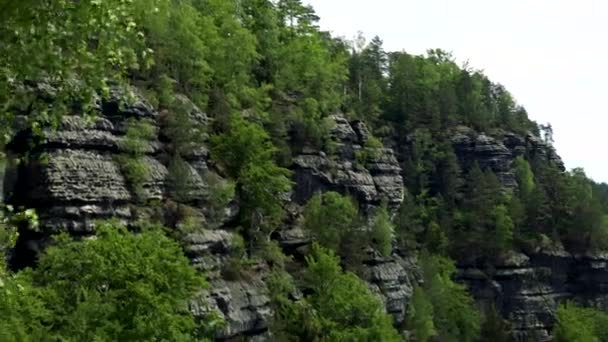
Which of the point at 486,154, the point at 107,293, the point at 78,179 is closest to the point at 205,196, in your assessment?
the point at 78,179

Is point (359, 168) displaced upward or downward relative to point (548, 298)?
upward

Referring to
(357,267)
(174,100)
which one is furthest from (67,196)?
(357,267)

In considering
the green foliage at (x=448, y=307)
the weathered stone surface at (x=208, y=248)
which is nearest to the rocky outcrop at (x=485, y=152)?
the green foliage at (x=448, y=307)

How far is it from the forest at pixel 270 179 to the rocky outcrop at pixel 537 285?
1663mm

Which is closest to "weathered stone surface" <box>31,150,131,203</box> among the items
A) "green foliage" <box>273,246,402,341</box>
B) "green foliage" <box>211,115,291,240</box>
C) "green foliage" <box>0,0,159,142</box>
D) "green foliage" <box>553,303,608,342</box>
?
"green foliage" <box>211,115,291,240</box>

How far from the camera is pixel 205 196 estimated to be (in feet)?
156

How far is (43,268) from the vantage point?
33.2 metres

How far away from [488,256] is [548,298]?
7718mm

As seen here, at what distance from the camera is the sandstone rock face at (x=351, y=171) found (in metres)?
62.2

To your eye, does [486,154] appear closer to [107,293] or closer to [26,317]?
[107,293]

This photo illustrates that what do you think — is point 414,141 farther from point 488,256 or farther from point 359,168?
point 359,168

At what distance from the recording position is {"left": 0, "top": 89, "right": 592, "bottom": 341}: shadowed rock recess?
39625mm

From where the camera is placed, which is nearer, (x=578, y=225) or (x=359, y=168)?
(x=359, y=168)

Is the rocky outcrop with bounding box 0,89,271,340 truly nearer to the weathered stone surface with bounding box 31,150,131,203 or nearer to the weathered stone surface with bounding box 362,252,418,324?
the weathered stone surface with bounding box 31,150,131,203
